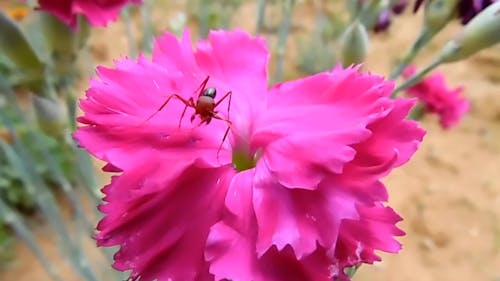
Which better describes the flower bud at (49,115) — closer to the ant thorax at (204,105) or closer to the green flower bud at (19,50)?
the green flower bud at (19,50)

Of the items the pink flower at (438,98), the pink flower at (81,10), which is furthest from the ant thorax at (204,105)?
the pink flower at (438,98)

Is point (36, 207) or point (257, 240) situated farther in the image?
point (36, 207)

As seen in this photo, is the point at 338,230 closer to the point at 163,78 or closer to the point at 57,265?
the point at 163,78

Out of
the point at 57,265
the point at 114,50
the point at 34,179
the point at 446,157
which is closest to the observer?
the point at 34,179

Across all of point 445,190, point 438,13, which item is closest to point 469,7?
point 438,13

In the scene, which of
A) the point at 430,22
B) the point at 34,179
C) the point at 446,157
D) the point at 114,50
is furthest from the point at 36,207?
the point at 430,22

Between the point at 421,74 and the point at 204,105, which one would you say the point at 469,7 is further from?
the point at 204,105

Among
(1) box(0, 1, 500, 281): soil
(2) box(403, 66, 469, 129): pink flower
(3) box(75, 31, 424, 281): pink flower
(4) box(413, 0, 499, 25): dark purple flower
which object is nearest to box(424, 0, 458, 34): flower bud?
(4) box(413, 0, 499, 25): dark purple flower
